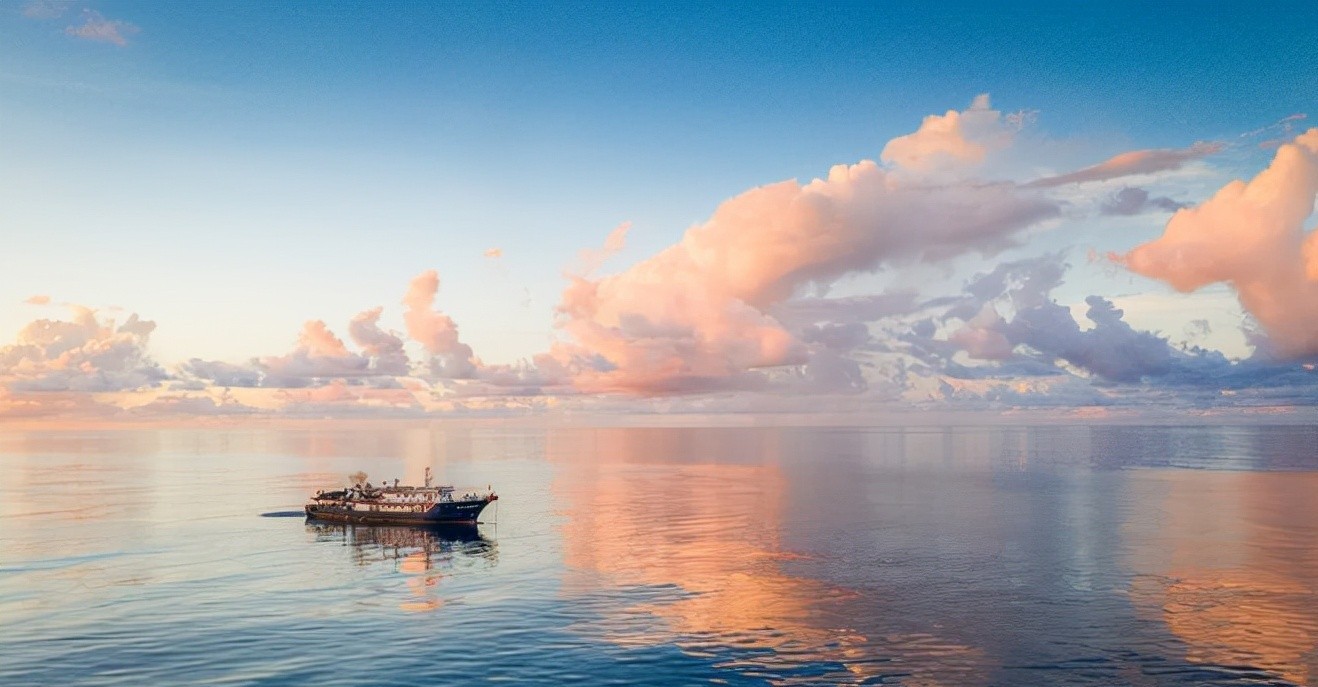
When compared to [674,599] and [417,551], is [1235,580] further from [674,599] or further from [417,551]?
[417,551]

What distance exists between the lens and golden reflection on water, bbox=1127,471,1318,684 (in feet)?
225

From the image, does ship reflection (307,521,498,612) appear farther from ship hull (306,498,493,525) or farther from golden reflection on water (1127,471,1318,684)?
golden reflection on water (1127,471,1318,684)

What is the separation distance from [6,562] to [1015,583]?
117279 millimetres

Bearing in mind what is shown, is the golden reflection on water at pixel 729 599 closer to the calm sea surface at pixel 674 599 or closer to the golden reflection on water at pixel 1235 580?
the calm sea surface at pixel 674 599

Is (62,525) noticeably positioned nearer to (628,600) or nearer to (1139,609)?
(628,600)

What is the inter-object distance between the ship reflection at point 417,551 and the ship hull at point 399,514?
1.19m

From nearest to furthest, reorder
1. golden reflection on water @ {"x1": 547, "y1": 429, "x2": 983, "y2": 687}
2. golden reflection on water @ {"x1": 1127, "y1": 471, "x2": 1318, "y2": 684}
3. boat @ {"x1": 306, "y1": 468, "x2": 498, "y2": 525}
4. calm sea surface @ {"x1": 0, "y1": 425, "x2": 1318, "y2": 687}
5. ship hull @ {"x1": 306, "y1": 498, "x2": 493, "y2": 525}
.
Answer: calm sea surface @ {"x1": 0, "y1": 425, "x2": 1318, "y2": 687} < golden reflection on water @ {"x1": 547, "y1": 429, "x2": 983, "y2": 687} < golden reflection on water @ {"x1": 1127, "y1": 471, "x2": 1318, "y2": 684} < ship hull @ {"x1": 306, "y1": 498, "x2": 493, "y2": 525} < boat @ {"x1": 306, "y1": 468, "x2": 498, "y2": 525}

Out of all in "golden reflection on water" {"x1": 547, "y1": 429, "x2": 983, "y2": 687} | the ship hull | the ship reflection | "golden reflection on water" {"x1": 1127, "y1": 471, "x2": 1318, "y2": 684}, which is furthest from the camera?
the ship hull

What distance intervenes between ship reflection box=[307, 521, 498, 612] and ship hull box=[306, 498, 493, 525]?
1.19 meters

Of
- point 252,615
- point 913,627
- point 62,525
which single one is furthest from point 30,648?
point 62,525

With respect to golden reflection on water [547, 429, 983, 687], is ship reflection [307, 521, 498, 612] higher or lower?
lower

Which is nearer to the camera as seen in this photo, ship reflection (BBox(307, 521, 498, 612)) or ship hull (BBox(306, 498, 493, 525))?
ship reflection (BBox(307, 521, 498, 612))

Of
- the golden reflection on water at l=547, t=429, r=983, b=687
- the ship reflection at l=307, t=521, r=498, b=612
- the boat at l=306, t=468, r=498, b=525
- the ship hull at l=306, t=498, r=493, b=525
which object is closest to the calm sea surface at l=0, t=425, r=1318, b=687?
the golden reflection on water at l=547, t=429, r=983, b=687

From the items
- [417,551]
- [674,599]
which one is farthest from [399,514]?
[674,599]
